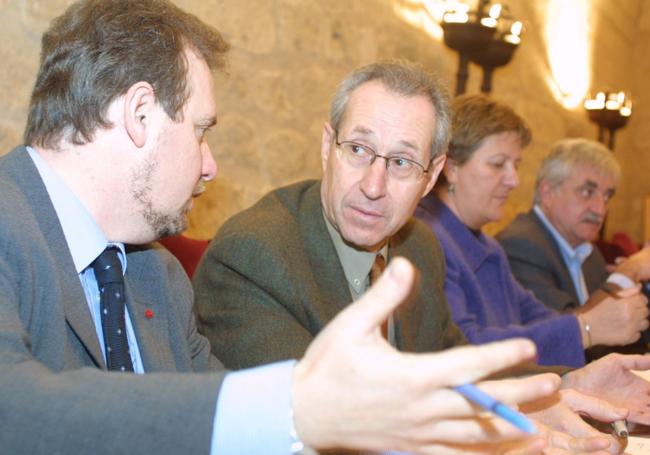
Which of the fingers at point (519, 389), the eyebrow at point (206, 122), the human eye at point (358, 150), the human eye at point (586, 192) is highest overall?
the eyebrow at point (206, 122)

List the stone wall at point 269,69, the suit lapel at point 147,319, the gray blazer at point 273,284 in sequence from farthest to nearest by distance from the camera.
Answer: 1. the stone wall at point 269,69
2. the gray blazer at point 273,284
3. the suit lapel at point 147,319

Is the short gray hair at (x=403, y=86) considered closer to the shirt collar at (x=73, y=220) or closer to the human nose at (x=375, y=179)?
the human nose at (x=375, y=179)

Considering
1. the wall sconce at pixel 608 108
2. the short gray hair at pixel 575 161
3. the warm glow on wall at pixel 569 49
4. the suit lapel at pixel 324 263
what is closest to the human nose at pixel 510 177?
the short gray hair at pixel 575 161

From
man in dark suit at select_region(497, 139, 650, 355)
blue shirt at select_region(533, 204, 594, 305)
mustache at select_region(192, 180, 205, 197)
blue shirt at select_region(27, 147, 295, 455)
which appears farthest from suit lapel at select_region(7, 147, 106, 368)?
blue shirt at select_region(533, 204, 594, 305)

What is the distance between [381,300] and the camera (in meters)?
0.68

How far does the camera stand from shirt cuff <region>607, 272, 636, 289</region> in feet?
10.1

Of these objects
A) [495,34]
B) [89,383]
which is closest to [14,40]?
[89,383]

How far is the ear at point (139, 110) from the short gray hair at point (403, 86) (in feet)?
2.18

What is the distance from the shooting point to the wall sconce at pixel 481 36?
3.97 m

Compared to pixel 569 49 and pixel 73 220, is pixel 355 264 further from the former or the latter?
pixel 569 49

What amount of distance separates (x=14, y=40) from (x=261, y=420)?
1.77 meters

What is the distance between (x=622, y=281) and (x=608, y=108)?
2.87 meters

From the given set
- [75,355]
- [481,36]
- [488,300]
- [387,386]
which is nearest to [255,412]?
[387,386]

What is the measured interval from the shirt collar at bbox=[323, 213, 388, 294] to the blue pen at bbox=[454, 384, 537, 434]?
1.04m
